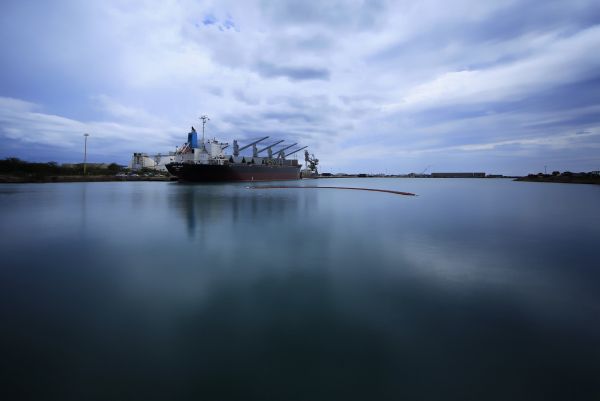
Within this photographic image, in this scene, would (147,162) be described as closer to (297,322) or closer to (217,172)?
(217,172)

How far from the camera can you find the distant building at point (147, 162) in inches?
3949

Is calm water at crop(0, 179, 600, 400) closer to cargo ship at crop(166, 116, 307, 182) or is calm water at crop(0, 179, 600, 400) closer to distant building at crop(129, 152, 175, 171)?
cargo ship at crop(166, 116, 307, 182)

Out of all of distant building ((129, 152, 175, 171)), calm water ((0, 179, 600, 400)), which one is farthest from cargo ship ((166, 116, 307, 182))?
calm water ((0, 179, 600, 400))

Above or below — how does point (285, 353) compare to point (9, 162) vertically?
below

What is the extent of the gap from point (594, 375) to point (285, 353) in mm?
3607

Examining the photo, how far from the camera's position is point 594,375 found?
3.31 meters

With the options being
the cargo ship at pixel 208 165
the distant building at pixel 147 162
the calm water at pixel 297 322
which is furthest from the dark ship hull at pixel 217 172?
the calm water at pixel 297 322

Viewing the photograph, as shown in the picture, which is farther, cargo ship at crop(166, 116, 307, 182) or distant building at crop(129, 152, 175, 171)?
distant building at crop(129, 152, 175, 171)

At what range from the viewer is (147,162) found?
111562mm

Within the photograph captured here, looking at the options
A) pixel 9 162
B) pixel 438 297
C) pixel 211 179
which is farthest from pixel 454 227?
pixel 9 162

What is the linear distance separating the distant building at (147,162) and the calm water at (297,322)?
97597 millimetres

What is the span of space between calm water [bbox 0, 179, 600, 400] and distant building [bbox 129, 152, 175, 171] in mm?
97597

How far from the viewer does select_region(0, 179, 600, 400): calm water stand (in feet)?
10.2

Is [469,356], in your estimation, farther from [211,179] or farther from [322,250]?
[211,179]
